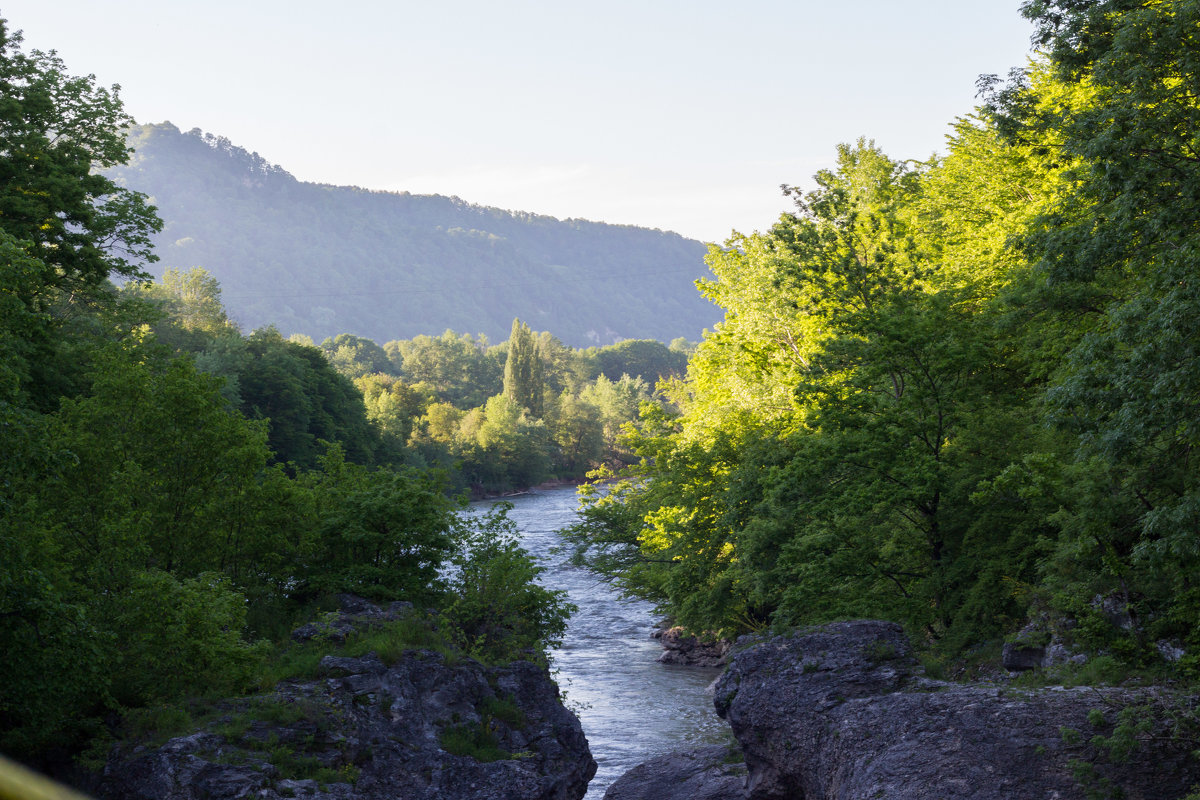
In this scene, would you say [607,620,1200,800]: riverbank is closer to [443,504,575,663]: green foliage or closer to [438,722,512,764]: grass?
[438,722,512,764]: grass

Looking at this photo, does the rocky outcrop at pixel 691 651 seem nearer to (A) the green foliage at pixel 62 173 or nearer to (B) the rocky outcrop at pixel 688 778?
(B) the rocky outcrop at pixel 688 778

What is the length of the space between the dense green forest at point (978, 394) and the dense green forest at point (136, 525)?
785 cm

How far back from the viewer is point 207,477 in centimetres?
1861

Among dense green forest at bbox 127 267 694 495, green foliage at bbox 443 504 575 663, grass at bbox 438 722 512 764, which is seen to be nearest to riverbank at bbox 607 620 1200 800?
grass at bbox 438 722 512 764

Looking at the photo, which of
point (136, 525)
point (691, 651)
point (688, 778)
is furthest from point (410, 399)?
point (136, 525)

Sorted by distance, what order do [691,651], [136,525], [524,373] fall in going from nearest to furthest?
[136,525], [691,651], [524,373]

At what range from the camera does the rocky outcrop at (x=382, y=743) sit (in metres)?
13.5

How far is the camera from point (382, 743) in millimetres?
15805

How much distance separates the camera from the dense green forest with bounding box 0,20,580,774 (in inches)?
509

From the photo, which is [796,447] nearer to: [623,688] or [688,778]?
[623,688]

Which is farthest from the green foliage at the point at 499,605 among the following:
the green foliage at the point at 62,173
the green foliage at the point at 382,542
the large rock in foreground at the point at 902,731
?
the green foliage at the point at 62,173

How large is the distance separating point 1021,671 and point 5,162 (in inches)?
997

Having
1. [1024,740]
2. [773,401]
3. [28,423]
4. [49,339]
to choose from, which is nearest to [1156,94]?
[1024,740]

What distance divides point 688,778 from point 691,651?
56.7 ft
